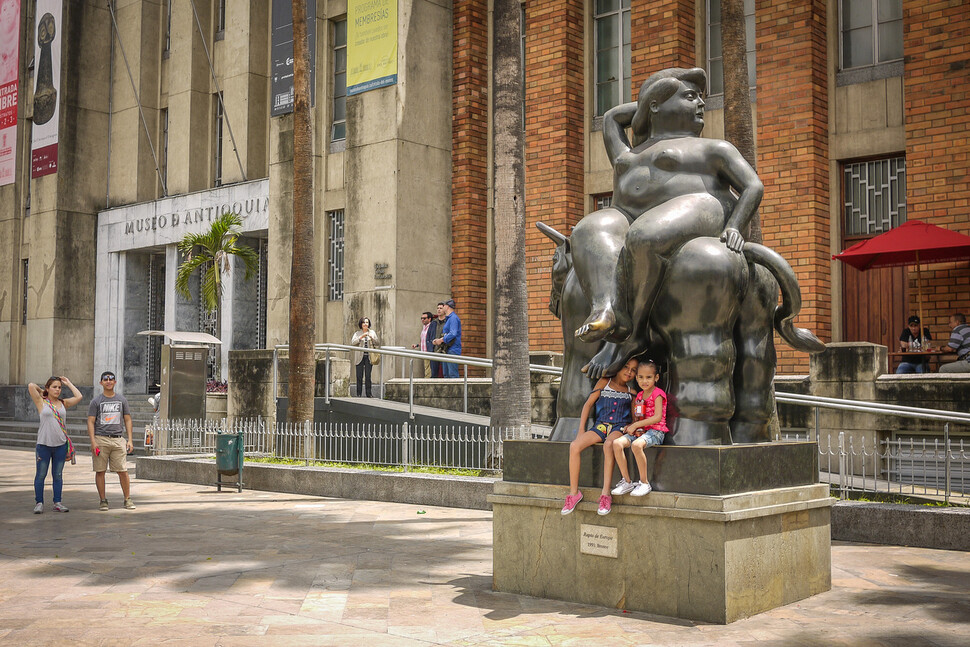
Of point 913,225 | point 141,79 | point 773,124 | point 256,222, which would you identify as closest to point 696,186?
point 913,225

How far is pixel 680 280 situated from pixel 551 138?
42.1 ft

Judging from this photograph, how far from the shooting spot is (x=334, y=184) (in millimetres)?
21953

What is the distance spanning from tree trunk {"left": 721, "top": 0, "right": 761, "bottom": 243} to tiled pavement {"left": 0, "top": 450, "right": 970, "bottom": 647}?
16.7 feet

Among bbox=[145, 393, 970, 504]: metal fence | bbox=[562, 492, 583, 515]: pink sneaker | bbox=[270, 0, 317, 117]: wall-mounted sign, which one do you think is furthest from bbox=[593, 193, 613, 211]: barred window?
bbox=[562, 492, 583, 515]: pink sneaker

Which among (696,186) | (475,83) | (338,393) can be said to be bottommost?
(338,393)

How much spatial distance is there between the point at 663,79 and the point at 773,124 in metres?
9.90

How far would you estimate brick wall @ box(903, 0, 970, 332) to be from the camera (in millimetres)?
14086

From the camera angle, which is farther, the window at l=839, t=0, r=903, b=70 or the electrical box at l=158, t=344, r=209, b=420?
the electrical box at l=158, t=344, r=209, b=420

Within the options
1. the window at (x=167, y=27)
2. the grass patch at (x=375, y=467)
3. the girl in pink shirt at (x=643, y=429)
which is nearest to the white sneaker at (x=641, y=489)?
the girl in pink shirt at (x=643, y=429)

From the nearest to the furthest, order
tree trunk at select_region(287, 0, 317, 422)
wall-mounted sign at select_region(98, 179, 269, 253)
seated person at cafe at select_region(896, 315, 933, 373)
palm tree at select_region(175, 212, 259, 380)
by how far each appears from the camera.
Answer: seated person at cafe at select_region(896, 315, 933, 373) < tree trunk at select_region(287, 0, 317, 422) < palm tree at select_region(175, 212, 259, 380) < wall-mounted sign at select_region(98, 179, 269, 253)

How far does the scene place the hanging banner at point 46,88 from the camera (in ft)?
94.0

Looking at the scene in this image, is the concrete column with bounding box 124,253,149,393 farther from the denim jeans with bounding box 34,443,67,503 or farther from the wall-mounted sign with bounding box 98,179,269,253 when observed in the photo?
the denim jeans with bounding box 34,443,67,503

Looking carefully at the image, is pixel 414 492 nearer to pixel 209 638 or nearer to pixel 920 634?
pixel 209 638

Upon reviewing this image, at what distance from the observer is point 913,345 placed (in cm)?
1309
